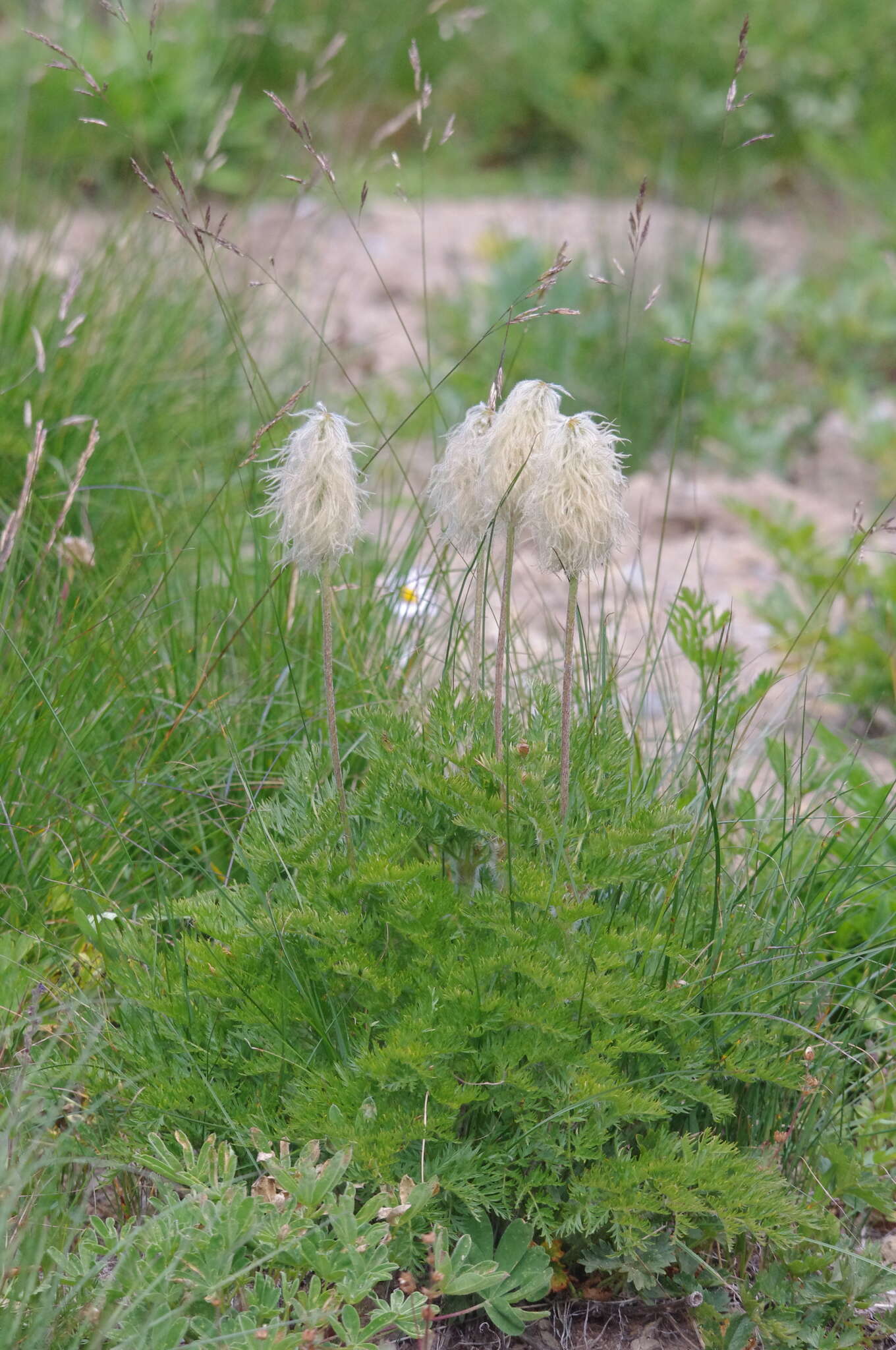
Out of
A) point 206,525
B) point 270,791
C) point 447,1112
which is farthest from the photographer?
point 206,525

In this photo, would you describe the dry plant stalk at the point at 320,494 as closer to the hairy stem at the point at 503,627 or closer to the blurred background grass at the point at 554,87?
→ the hairy stem at the point at 503,627

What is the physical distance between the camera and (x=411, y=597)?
8.13 ft

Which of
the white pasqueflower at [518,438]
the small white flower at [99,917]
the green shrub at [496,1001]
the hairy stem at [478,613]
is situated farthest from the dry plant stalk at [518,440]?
the small white flower at [99,917]

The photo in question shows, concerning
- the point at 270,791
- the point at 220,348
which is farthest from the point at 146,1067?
the point at 220,348

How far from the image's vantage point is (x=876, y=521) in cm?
211

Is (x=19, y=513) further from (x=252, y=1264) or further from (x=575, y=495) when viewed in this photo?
(x=252, y=1264)

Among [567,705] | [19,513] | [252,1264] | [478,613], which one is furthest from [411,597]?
[252,1264]

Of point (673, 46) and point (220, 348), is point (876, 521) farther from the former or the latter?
point (673, 46)

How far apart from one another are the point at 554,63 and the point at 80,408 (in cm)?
671

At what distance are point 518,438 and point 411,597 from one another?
0.91 m

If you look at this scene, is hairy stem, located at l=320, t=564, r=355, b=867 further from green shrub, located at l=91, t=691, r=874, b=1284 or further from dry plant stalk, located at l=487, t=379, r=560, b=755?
dry plant stalk, located at l=487, t=379, r=560, b=755

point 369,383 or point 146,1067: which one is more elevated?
point 369,383

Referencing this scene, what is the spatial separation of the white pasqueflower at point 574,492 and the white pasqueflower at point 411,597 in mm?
873

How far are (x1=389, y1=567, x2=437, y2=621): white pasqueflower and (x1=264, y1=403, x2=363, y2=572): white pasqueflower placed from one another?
0.82 meters
